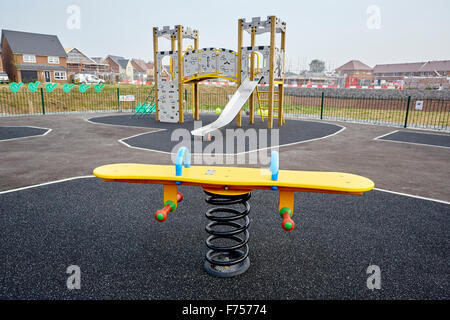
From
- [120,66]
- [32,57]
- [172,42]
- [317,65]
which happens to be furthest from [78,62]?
[317,65]

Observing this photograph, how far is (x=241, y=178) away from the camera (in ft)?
9.95

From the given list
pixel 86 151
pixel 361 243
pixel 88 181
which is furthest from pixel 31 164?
pixel 361 243

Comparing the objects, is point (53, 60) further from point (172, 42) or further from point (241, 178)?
point (241, 178)

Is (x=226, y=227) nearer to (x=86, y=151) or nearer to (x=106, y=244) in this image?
(x=106, y=244)

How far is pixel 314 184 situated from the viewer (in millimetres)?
2936

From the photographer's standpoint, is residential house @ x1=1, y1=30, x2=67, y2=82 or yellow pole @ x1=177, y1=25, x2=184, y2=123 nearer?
yellow pole @ x1=177, y1=25, x2=184, y2=123

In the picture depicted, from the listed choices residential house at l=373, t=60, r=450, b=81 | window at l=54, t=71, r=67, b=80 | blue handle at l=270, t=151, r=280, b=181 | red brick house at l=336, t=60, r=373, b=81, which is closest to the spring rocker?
blue handle at l=270, t=151, r=280, b=181

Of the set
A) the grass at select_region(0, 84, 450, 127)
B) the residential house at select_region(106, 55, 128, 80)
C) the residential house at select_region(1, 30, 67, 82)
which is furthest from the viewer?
the residential house at select_region(106, 55, 128, 80)

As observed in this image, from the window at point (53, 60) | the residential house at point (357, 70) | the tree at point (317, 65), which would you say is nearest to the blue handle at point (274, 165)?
the window at point (53, 60)

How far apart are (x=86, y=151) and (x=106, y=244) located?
605cm

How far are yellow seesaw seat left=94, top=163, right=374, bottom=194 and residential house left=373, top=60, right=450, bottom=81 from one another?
79634mm

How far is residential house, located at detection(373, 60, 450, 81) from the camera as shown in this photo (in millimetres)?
71875

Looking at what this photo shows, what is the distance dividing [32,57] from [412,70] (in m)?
83.9

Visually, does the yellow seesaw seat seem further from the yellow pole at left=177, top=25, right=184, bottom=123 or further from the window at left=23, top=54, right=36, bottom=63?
the window at left=23, top=54, right=36, bottom=63
